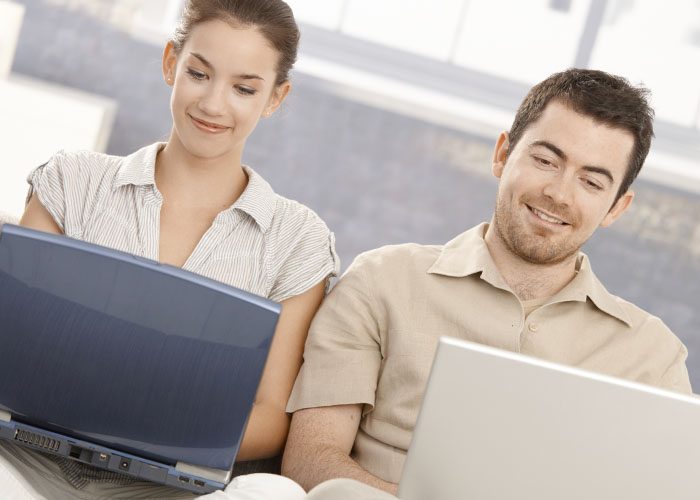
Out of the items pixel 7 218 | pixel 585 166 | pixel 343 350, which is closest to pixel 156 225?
pixel 7 218

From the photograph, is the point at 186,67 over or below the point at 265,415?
over

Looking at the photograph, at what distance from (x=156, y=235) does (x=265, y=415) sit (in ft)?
1.23

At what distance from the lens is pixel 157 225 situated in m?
1.79

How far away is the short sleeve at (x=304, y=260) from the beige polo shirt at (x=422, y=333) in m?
0.05

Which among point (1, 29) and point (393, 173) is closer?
point (1, 29)

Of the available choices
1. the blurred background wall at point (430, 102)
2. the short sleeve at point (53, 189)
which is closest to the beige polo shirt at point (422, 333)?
the short sleeve at point (53, 189)

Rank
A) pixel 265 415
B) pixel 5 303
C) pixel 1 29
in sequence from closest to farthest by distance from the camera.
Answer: pixel 5 303 < pixel 265 415 < pixel 1 29

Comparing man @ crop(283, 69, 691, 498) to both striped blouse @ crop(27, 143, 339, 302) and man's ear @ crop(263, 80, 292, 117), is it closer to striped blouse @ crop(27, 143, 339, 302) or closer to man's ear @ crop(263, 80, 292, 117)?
striped blouse @ crop(27, 143, 339, 302)

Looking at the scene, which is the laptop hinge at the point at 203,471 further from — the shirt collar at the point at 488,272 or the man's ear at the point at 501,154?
the man's ear at the point at 501,154

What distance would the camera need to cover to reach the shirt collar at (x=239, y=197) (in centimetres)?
180

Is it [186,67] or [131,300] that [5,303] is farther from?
[186,67]

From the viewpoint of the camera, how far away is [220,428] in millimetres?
1333

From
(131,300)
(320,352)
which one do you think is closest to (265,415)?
(320,352)

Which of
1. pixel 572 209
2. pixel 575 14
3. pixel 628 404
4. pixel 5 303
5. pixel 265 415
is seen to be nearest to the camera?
pixel 628 404
